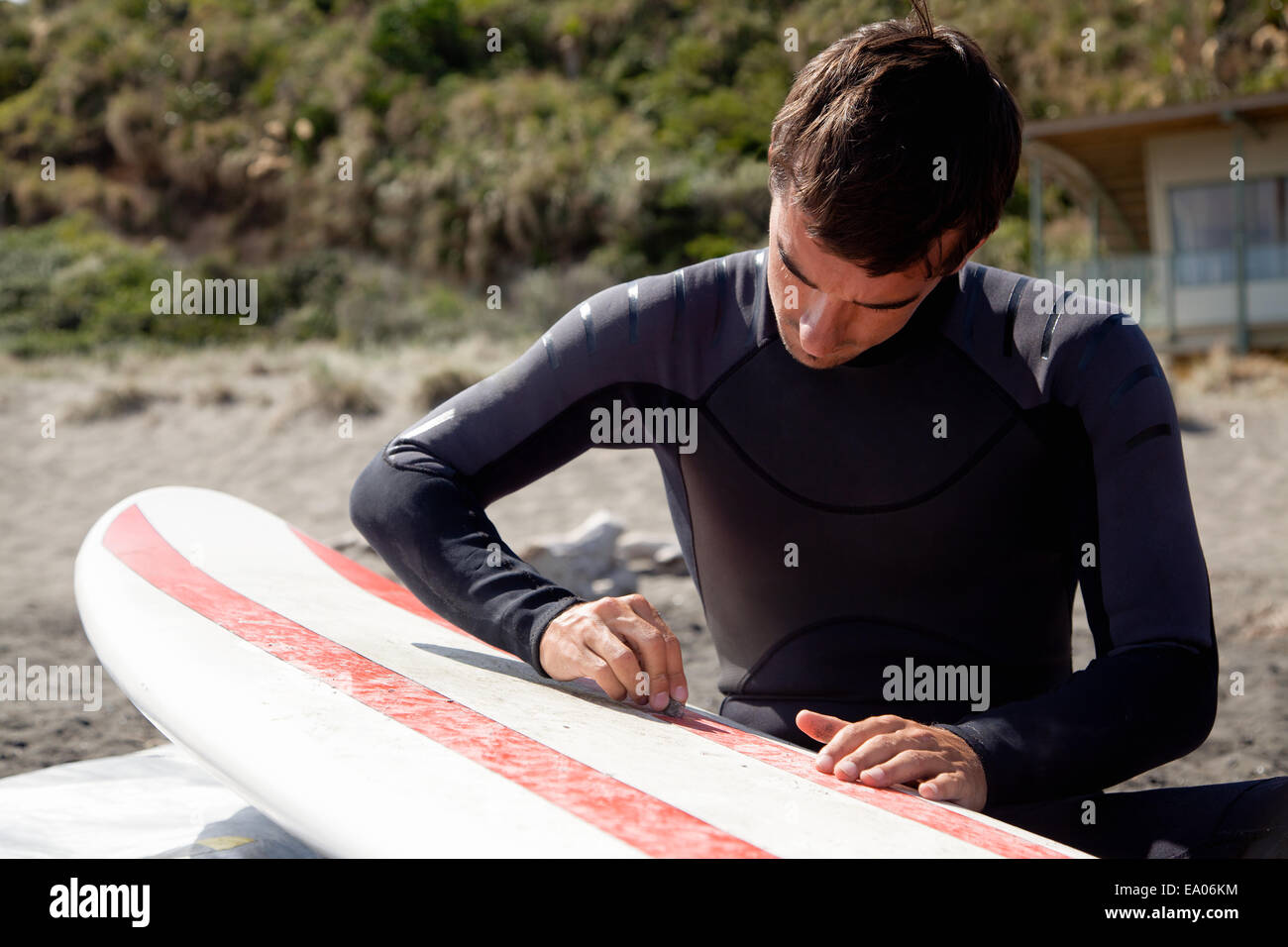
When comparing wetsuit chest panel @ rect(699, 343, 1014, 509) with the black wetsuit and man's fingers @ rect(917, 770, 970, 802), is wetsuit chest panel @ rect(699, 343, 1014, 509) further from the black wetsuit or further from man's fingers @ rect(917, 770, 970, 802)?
man's fingers @ rect(917, 770, 970, 802)

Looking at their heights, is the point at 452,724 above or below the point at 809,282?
below

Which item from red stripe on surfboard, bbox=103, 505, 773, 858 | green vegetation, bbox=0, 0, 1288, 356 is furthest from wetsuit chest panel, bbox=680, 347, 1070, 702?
Result: green vegetation, bbox=0, 0, 1288, 356

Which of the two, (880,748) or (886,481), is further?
(886,481)

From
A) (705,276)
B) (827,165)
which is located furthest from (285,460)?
(827,165)

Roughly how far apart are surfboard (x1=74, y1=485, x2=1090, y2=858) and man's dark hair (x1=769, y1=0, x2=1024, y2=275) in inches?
26.1

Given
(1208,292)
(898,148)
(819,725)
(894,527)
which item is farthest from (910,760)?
(1208,292)

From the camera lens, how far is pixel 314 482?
779 cm

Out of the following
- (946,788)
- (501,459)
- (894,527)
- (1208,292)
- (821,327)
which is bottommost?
(946,788)

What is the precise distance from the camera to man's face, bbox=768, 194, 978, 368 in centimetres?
149

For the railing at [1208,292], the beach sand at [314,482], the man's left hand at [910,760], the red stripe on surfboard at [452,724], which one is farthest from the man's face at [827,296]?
the railing at [1208,292]

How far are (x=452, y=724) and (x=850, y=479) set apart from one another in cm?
72

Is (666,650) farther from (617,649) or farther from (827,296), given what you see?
(827,296)

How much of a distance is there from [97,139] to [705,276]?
83.4 feet

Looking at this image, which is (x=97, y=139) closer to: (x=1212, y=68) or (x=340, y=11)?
(x=340, y=11)
